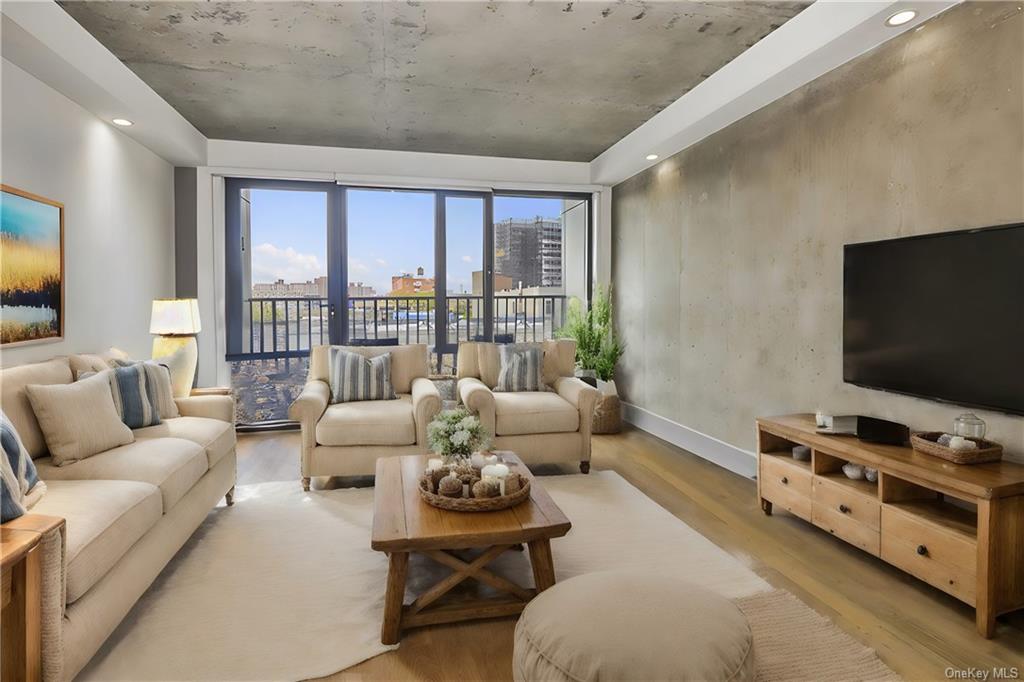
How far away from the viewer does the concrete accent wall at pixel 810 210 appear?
245cm

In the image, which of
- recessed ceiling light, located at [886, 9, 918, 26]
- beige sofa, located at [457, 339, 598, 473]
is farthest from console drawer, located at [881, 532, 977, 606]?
recessed ceiling light, located at [886, 9, 918, 26]

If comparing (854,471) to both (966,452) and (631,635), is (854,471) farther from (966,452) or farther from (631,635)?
(631,635)

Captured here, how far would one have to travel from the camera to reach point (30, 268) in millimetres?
3062

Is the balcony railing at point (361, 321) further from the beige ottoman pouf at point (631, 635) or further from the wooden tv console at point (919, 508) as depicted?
the beige ottoman pouf at point (631, 635)

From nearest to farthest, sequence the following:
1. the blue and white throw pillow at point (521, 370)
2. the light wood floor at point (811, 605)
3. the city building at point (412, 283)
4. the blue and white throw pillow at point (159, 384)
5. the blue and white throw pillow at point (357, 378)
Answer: the light wood floor at point (811, 605), the blue and white throw pillow at point (159, 384), the blue and white throw pillow at point (357, 378), the blue and white throw pillow at point (521, 370), the city building at point (412, 283)

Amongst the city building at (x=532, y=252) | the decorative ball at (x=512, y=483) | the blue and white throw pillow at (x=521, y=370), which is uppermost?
the city building at (x=532, y=252)

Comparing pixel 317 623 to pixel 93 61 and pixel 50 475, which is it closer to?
pixel 50 475

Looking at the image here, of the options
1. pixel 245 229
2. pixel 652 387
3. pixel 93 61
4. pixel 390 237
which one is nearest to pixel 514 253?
pixel 390 237

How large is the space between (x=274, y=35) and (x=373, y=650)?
3.19 m

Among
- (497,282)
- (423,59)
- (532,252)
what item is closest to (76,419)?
(423,59)

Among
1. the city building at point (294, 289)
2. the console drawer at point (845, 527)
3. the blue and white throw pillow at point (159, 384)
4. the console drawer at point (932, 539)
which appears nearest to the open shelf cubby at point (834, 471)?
the console drawer at point (845, 527)

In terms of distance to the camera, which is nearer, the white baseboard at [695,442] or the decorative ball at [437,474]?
the decorative ball at [437,474]

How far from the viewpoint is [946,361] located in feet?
8.41

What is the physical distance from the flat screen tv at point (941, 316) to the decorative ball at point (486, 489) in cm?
204
